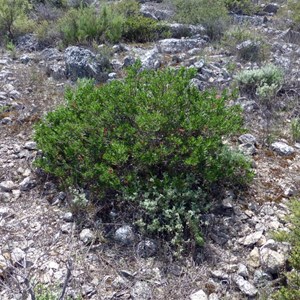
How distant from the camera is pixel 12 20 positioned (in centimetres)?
807

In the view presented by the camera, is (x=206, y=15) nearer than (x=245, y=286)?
No

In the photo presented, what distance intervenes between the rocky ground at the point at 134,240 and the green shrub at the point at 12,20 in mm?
3226

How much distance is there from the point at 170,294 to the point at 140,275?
291mm

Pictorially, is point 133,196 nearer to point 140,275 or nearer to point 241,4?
point 140,275

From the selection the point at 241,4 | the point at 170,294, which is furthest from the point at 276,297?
the point at 241,4

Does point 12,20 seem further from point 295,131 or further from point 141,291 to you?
point 141,291

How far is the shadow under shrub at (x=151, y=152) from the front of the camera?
3.33 metres

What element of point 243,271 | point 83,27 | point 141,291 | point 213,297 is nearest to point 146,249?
point 141,291

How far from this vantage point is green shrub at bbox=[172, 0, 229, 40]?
27.3ft

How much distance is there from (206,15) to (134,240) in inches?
259

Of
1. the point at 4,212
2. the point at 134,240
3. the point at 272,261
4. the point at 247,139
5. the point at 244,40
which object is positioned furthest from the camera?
the point at 244,40

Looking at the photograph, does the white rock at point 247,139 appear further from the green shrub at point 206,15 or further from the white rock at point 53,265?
the green shrub at point 206,15

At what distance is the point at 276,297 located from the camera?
2.62 metres

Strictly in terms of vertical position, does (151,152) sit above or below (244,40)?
above
